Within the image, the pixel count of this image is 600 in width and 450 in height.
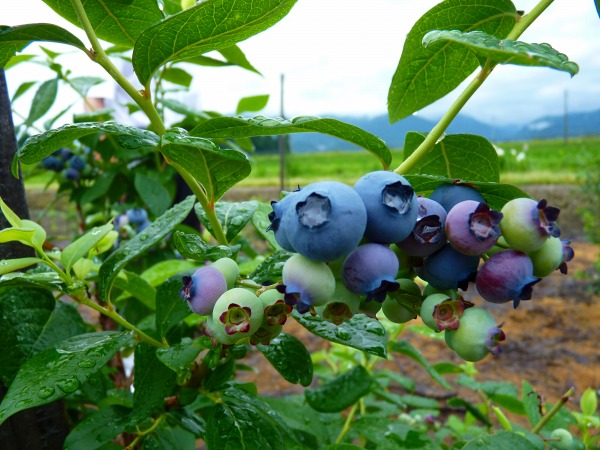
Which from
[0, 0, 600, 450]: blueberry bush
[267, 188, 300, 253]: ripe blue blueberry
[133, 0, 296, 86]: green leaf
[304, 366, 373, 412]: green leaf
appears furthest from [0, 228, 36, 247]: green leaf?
[304, 366, 373, 412]: green leaf

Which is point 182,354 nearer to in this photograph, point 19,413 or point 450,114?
point 19,413

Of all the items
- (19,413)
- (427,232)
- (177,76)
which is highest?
(177,76)

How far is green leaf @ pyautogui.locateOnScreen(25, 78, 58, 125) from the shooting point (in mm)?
1379

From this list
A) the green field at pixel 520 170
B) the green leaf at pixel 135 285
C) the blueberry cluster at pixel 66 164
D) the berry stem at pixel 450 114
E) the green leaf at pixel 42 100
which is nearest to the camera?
the berry stem at pixel 450 114

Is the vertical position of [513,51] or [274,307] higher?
[513,51]

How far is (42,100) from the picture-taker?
54.9 inches

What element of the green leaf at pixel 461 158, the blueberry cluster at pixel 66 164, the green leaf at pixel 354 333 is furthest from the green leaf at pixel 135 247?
the blueberry cluster at pixel 66 164

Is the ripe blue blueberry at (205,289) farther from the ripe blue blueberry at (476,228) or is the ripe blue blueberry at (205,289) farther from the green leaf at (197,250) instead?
the ripe blue blueberry at (476,228)

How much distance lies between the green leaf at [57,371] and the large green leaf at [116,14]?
39 cm

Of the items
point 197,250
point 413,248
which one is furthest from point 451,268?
point 197,250

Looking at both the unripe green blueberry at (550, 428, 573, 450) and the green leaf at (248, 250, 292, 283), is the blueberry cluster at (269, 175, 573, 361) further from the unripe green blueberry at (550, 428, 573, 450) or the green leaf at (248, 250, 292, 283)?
the unripe green blueberry at (550, 428, 573, 450)

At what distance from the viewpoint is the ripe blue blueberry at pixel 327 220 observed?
38 cm

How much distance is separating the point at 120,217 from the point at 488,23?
3.61 ft

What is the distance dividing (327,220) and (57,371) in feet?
1.26
